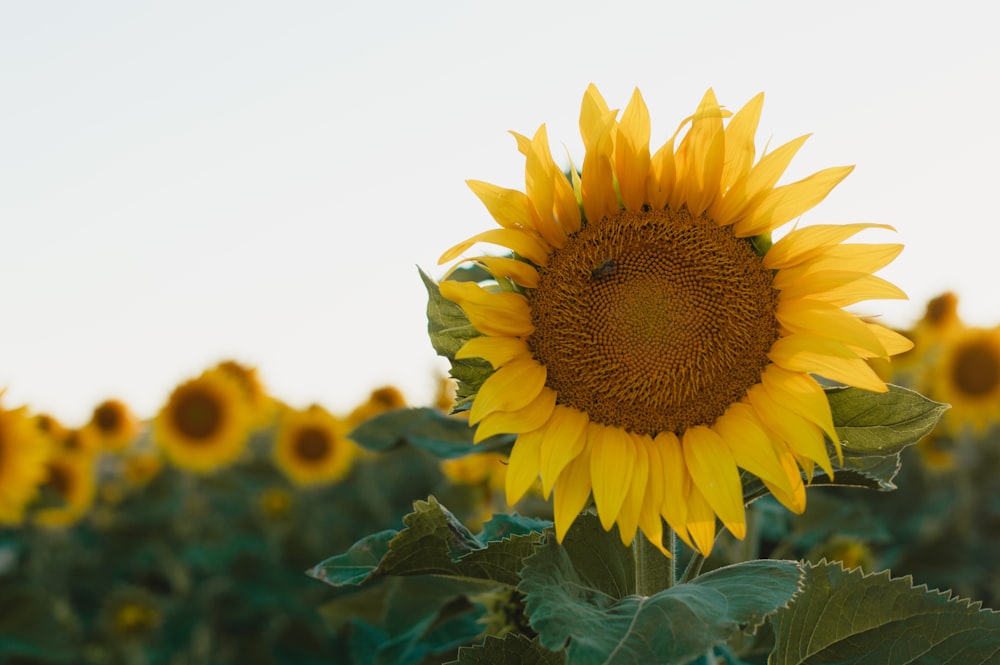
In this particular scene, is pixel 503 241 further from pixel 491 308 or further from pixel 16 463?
pixel 16 463

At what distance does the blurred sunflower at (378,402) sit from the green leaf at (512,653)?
19.3 ft

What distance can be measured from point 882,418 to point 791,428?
0.13 metres

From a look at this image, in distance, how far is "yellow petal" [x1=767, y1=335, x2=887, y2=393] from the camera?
1360 mm

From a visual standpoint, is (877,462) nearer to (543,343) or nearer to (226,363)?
(543,343)

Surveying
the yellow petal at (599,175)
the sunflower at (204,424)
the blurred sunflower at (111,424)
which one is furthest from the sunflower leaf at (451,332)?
the blurred sunflower at (111,424)

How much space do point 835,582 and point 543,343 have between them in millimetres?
565

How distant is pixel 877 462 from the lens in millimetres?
1498

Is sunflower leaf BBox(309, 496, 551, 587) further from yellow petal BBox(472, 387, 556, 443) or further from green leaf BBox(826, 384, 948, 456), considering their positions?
green leaf BBox(826, 384, 948, 456)

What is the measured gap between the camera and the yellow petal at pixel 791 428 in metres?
1.35

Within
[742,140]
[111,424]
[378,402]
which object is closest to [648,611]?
[742,140]

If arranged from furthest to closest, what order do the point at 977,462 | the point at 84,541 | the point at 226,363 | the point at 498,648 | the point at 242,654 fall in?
the point at 226,363, the point at 84,541, the point at 977,462, the point at 242,654, the point at 498,648

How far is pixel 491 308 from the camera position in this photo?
1414 mm

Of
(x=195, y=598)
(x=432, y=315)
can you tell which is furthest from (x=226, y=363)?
(x=432, y=315)

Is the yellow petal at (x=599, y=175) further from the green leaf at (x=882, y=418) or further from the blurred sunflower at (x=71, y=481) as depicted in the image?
the blurred sunflower at (x=71, y=481)
